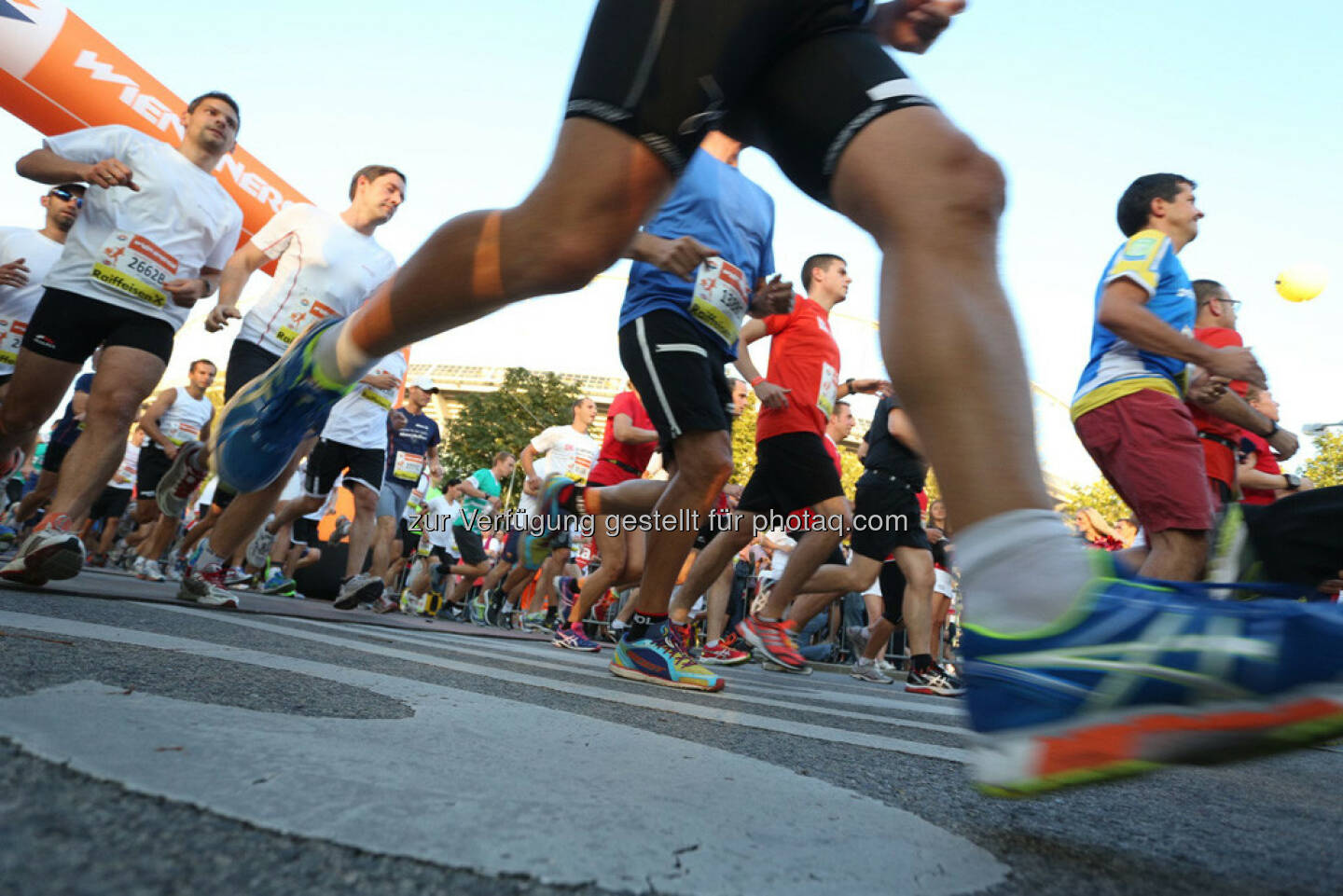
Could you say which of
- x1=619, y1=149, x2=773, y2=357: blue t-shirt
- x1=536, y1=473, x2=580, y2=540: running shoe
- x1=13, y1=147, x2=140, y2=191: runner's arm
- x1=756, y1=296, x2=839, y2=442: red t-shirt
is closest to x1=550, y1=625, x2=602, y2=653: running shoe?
x1=536, y1=473, x2=580, y2=540: running shoe

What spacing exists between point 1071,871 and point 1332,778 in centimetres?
197

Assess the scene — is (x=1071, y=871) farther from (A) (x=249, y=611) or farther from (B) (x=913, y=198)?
(A) (x=249, y=611)

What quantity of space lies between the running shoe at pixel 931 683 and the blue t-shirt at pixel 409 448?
550 cm

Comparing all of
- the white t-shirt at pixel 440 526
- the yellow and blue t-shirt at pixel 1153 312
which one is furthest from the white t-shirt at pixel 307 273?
the white t-shirt at pixel 440 526

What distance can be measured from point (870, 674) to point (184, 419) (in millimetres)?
7240

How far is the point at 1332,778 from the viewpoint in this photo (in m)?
2.43

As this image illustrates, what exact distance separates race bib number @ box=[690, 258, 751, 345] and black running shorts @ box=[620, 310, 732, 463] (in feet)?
0.22

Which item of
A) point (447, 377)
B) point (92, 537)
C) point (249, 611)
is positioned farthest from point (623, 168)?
point (447, 377)

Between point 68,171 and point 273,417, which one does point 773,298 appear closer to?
point 273,417

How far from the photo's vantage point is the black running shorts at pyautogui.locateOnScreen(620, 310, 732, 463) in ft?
12.2

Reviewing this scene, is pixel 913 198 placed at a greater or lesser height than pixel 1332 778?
greater

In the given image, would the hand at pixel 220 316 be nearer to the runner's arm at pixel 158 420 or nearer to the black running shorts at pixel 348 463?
the black running shorts at pixel 348 463

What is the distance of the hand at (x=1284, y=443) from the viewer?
14.9 ft

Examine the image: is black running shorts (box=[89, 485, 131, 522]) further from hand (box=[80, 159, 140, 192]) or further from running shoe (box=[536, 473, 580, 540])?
hand (box=[80, 159, 140, 192])
